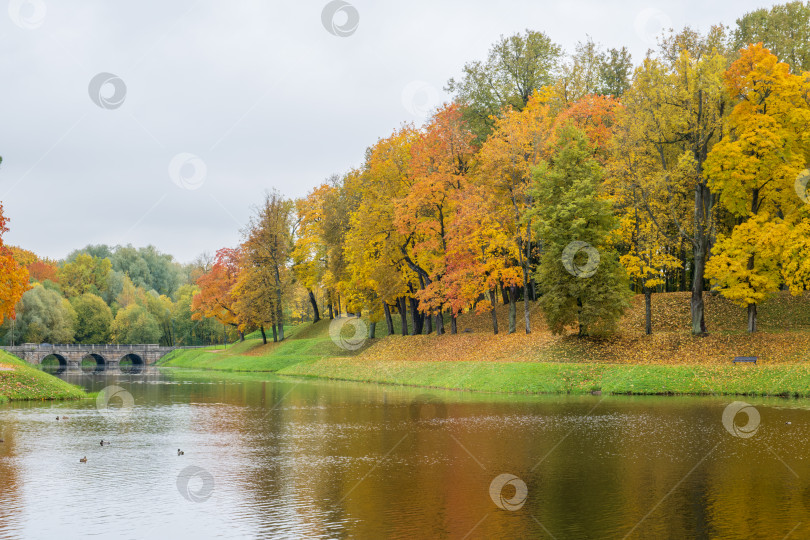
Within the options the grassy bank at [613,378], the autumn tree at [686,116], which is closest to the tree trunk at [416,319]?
the grassy bank at [613,378]

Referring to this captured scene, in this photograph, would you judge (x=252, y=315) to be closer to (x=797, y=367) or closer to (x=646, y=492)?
(x=797, y=367)

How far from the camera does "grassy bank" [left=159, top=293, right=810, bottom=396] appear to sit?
38.5 metres

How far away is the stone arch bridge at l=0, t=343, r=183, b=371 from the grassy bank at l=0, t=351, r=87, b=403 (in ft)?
180

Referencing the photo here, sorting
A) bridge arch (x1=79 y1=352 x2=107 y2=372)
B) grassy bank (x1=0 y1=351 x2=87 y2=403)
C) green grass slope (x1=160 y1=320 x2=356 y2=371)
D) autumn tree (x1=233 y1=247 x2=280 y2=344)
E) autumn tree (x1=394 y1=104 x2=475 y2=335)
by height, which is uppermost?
autumn tree (x1=394 y1=104 x2=475 y2=335)

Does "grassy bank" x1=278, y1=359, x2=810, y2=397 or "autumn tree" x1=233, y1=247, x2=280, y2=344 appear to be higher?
"autumn tree" x1=233, y1=247, x2=280, y2=344

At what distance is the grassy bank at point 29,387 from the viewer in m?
40.9

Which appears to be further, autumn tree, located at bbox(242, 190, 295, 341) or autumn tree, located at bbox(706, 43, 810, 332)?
autumn tree, located at bbox(242, 190, 295, 341)

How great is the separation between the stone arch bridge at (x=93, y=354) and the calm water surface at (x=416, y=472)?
66.4 meters

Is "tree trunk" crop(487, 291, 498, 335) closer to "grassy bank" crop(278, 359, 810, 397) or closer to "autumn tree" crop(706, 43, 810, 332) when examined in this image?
"grassy bank" crop(278, 359, 810, 397)

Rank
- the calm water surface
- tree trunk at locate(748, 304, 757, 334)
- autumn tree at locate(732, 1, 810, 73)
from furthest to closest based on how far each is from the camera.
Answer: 1. autumn tree at locate(732, 1, 810, 73)
2. tree trunk at locate(748, 304, 757, 334)
3. the calm water surface

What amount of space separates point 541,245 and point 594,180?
21.0 ft

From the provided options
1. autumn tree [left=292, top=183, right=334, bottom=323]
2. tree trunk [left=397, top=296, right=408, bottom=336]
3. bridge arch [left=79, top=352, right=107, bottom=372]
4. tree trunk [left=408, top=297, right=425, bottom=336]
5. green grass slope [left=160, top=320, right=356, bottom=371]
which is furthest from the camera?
bridge arch [left=79, top=352, right=107, bottom=372]

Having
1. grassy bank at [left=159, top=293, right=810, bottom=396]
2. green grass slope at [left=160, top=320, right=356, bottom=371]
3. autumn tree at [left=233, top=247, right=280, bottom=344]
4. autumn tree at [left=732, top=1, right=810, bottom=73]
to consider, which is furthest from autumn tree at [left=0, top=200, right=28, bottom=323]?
autumn tree at [left=732, top=1, right=810, bottom=73]

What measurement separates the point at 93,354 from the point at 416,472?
3862 inches
